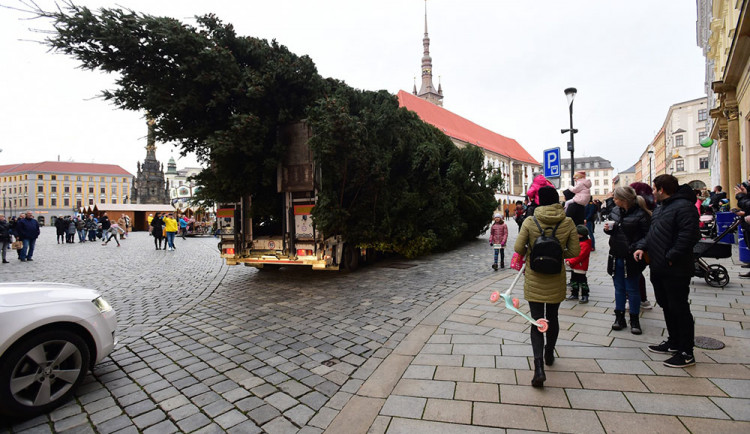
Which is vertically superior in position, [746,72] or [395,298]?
[746,72]

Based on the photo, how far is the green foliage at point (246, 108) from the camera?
6320 mm

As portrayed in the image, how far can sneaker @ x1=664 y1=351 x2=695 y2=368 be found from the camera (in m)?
3.33

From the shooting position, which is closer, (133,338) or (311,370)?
(311,370)

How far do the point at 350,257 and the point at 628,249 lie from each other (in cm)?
629

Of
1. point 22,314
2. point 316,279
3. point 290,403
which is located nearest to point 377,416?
point 290,403

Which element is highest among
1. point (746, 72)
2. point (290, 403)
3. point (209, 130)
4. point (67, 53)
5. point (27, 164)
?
point (27, 164)

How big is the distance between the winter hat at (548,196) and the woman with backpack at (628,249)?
1358 mm

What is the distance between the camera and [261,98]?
7.21 meters

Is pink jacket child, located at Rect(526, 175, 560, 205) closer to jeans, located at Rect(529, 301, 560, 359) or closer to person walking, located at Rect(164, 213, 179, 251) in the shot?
jeans, located at Rect(529, 301, 560, 359)

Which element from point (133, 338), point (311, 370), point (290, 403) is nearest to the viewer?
point (290, 403)

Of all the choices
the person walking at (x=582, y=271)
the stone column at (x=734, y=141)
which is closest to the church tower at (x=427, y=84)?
the stone column at (x=734, y=141)

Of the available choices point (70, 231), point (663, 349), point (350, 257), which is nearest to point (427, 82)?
point (70, 231)

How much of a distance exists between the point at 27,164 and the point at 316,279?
128886 mm

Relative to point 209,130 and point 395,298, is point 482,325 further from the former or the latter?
point 209,130
